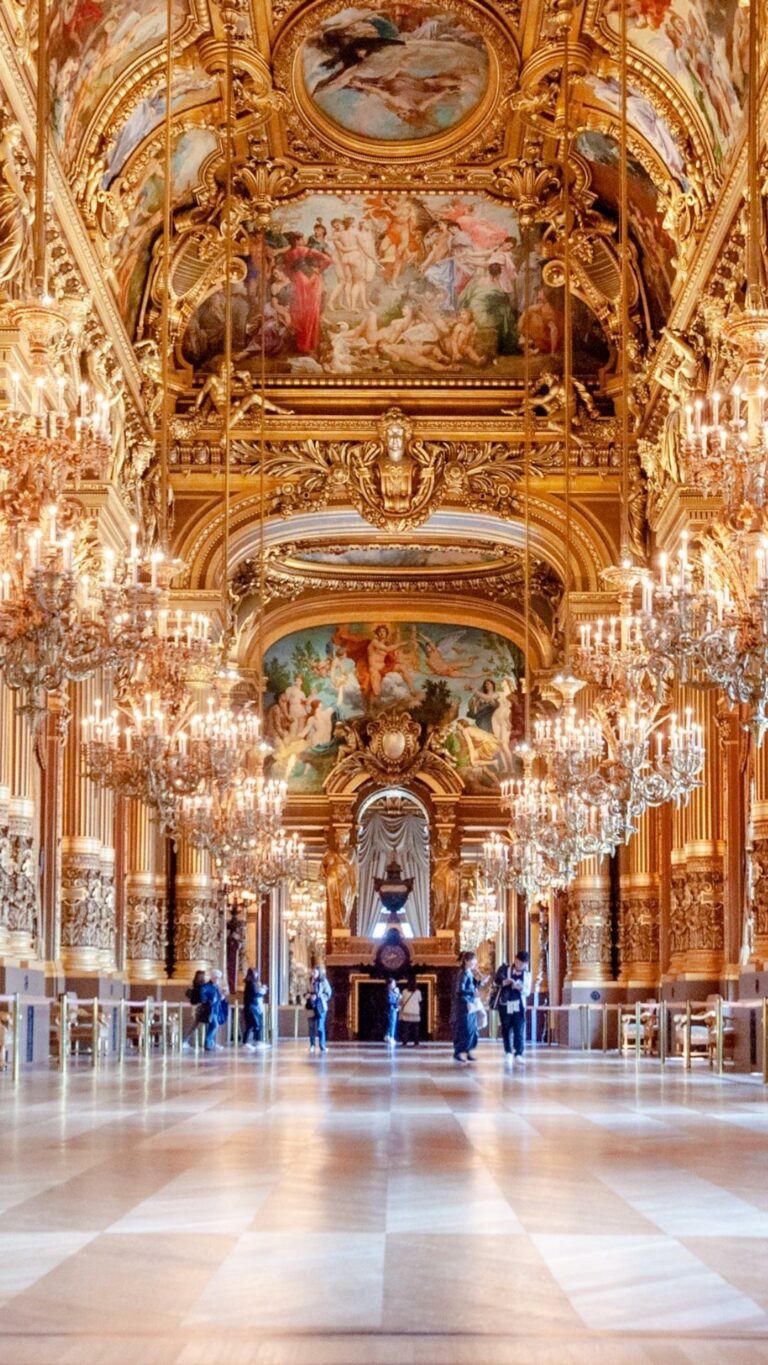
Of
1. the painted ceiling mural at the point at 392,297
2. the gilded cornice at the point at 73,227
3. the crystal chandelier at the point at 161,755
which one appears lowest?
the crystal chandelier at the point at 161,755

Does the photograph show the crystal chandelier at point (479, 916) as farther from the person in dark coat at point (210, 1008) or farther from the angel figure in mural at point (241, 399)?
the angel figure in mural at point (241, 399)

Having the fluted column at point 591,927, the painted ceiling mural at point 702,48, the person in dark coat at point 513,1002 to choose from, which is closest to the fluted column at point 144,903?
the fluted column at point 591,927

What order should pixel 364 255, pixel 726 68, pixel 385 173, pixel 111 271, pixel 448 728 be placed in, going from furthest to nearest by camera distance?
pixel 448 728
pixel 364 255
pixel 385 173
pixel 111 271
pixel 726 68

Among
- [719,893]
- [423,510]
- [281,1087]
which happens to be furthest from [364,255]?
[281,1087]

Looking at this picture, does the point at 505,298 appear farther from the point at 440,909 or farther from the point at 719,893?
the point at 440,909

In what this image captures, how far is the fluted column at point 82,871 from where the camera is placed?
23953 mm

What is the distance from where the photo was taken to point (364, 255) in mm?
25719

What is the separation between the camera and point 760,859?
18.5 meters

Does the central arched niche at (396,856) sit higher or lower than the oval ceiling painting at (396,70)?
lower

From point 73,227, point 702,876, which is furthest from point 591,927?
point 73,227

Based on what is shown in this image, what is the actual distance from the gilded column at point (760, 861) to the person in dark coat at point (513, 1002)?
473 cm

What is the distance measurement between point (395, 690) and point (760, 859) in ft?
77.7

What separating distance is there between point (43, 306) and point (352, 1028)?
3297cm

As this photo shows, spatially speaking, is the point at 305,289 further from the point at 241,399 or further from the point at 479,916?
the point at 479,916
